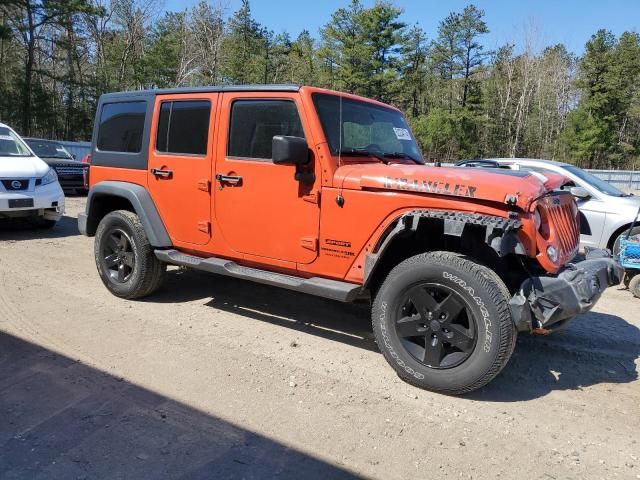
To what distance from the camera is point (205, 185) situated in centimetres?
476

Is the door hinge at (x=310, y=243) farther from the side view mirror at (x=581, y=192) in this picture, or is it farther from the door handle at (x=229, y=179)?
the side view mirror at (x=581, y=192)

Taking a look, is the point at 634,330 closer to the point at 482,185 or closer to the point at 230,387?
the point at 482,185

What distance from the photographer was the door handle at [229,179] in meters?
4.53

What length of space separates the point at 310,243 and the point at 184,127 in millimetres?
1844

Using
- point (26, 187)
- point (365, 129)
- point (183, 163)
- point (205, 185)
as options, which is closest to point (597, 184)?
point (365, 129)

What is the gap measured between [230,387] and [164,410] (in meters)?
0.50

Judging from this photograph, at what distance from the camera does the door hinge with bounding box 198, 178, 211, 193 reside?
4.75 meters

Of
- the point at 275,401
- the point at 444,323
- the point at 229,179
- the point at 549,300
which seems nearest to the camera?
the point at 549,300

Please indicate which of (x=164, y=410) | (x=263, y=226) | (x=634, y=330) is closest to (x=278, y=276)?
(x=263, y=226)

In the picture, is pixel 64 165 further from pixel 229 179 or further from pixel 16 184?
pixel 229 179

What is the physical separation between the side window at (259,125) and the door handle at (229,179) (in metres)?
0.19

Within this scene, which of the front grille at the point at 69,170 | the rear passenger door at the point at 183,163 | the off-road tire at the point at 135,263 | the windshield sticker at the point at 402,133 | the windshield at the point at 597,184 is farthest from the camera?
the front grille at the point at 69,170

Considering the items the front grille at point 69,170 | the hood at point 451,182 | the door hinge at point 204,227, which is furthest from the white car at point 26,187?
the hood at point 451,182

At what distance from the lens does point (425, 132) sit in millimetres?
49594
